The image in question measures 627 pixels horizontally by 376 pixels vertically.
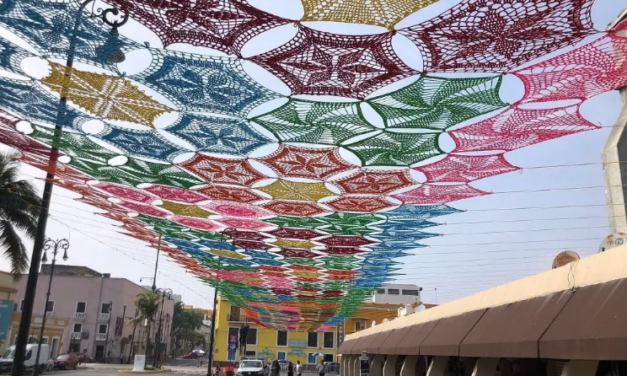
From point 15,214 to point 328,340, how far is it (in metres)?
40.7

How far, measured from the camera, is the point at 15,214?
19500 millimetres

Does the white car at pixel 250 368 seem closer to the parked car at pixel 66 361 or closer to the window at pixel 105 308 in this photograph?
the parked car at pixel 66 361

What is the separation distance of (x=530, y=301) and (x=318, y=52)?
510 centimetres

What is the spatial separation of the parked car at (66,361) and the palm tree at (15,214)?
23857 millimetres

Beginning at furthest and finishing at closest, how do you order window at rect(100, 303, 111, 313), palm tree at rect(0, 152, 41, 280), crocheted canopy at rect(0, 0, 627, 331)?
window at rect(100, 303, 111, 313) → palm tree at rect(0, 152, 41, 280) → crocheted canopy at rect(0, 0, 627, 331)

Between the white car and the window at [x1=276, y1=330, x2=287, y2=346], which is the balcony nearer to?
the window at [x1=276, y1=330, x2=287, y2=346]

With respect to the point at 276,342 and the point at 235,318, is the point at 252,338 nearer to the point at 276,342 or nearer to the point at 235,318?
the point at 276,342

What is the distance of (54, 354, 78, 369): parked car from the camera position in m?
40.1

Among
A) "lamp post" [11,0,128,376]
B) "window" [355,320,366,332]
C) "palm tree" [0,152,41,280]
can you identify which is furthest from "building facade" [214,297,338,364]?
"lamp post" [11,0,128,376]

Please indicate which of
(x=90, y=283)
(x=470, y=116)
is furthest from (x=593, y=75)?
(x=90, y=283)

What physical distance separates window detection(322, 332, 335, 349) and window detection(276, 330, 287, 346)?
4042mm

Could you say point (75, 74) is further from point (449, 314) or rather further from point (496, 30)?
point (449, 314)

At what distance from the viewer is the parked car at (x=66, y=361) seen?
4012 cm

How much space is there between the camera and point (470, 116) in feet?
26.6
